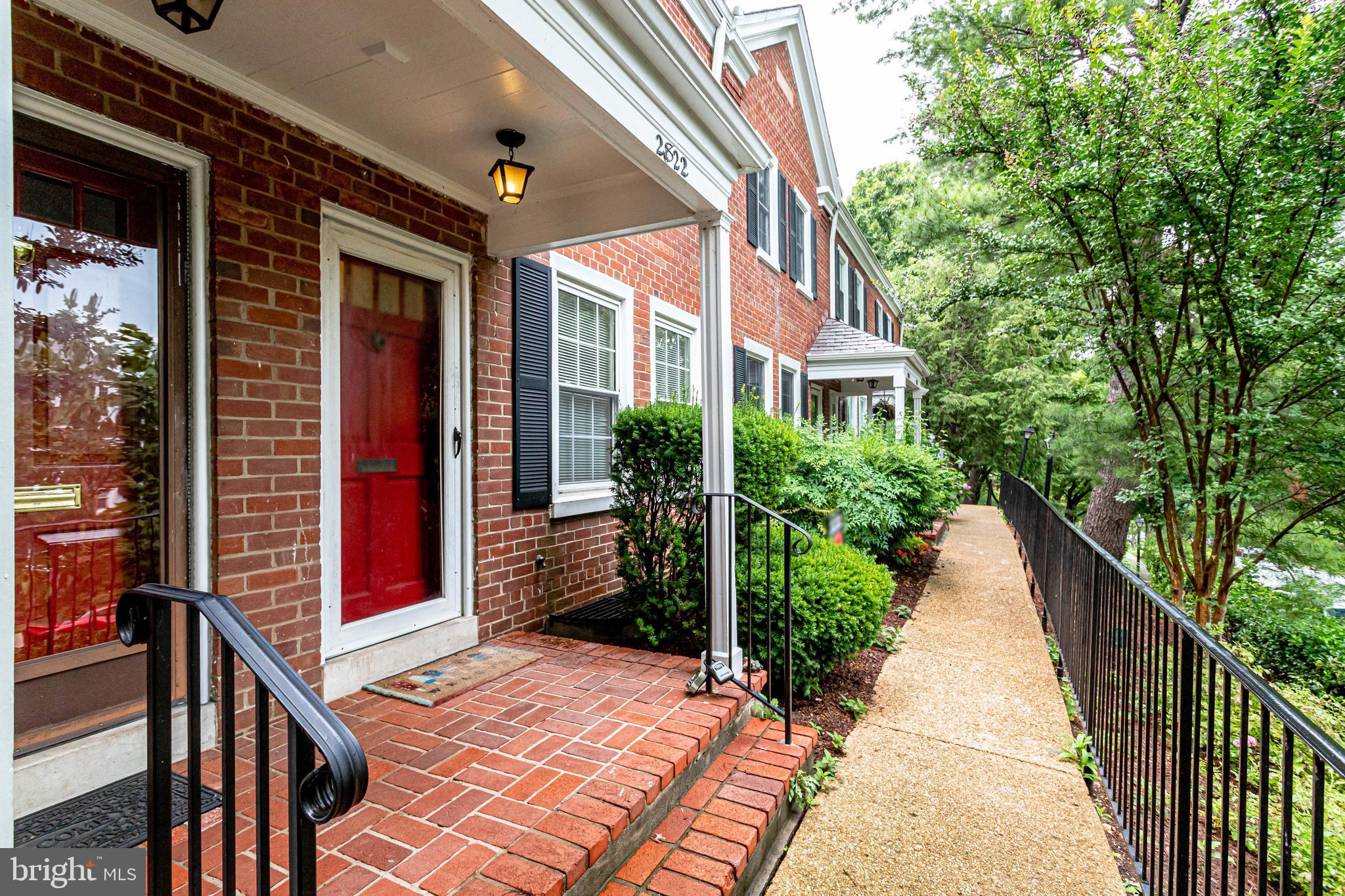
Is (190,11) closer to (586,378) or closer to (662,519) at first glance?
(662,519)

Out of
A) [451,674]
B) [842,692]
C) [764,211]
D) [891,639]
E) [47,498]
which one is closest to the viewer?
[47,498]

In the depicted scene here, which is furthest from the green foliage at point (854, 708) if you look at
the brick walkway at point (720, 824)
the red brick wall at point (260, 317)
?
the red brick wall at point (260, 317)

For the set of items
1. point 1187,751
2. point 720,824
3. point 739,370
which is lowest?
point 720,824

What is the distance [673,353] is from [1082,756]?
4.11 m

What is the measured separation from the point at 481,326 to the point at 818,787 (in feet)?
9.49

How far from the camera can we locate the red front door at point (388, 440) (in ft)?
10.4

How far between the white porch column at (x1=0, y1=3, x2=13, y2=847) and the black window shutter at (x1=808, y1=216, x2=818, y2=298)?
10205 millimetres

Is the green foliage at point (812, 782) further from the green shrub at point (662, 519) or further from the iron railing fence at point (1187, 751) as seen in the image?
the iron railing fence at point (1187, 751)

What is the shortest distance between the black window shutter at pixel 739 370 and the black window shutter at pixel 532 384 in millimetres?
3022

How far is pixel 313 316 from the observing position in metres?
2.88

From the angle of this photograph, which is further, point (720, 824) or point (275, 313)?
point (275, 313)

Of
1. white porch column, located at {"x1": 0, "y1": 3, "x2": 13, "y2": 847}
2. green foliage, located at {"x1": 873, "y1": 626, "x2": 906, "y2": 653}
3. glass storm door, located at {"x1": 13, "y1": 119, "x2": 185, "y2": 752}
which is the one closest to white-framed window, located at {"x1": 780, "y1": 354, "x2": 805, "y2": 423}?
green foliage, located at {"x1": 873, "y1": 626, "x2": 906, "y2": 653}

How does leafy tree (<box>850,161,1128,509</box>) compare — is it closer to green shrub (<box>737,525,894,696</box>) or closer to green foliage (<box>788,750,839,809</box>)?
green shrub (<box>737,525,894,696</box>)

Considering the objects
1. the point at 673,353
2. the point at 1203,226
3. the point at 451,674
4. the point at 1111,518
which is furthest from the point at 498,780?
the point at 1111,518
